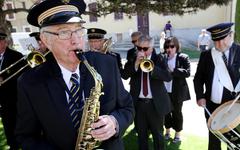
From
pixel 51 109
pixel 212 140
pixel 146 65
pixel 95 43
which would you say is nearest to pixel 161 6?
pixel 95 43

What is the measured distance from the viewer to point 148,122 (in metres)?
5.56

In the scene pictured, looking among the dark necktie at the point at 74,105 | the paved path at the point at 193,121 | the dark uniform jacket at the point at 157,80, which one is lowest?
the paved path at the point at 193,121

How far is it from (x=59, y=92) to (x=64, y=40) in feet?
1.29

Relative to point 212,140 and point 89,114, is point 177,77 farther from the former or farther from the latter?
point 89,114

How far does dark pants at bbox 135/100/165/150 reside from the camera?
5.41 m

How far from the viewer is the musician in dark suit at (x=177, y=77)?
6215mm

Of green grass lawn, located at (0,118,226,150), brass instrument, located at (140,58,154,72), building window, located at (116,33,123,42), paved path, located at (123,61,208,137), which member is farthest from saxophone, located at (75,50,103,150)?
building window, located at (116,33,123,42)

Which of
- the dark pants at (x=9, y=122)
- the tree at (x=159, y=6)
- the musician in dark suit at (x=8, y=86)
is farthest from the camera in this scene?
the dark pants at (x=9, y=122)

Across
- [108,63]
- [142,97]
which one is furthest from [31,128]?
[142,97]

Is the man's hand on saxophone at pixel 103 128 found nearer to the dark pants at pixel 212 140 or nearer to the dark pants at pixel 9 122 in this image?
the dark pants at pixel 212 140

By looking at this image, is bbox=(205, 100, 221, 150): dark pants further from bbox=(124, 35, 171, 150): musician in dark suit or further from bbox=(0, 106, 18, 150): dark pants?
bbox=(0, 106, 18, 150): dark pants

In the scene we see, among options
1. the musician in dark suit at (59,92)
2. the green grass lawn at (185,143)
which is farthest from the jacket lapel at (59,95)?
the green grass lawn at (185,143)

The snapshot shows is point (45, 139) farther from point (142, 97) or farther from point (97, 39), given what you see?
point (97, 39)

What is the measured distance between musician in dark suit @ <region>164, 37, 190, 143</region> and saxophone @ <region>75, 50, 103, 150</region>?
388cm
